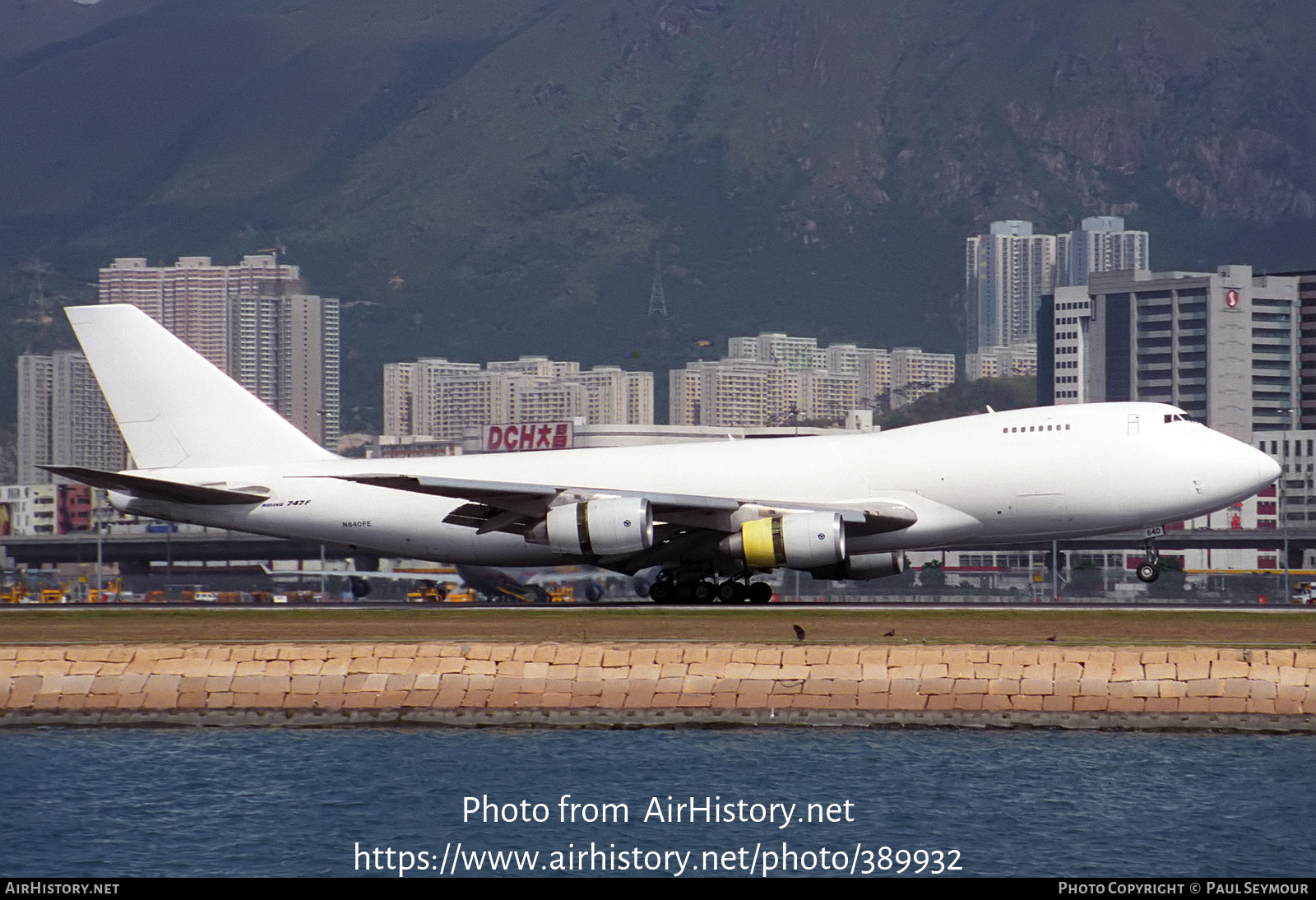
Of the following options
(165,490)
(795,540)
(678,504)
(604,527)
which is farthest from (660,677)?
(165,490)

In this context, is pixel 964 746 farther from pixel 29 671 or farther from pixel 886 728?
pixel 29 671

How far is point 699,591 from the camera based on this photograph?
44656 millimetres

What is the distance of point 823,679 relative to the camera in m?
30.4

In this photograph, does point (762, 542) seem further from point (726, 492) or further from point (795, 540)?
point (726, 492)

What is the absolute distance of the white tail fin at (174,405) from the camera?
160 ft

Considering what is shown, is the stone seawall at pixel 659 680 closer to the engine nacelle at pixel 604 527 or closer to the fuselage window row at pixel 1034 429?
the engine nacelle at pixel 604 527

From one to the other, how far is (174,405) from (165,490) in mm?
3837

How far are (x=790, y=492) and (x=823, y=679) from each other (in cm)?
1404

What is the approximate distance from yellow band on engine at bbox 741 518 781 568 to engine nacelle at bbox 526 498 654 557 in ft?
7.41

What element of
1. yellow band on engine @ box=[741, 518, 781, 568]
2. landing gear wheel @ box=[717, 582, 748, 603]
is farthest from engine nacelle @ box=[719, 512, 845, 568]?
landing gear wheel @ box=[717, 582, 748, 603]

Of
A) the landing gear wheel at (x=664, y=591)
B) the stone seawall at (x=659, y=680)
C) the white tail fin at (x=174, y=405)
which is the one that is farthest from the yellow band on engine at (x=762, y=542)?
the white tail fin at (x=174, y=405)

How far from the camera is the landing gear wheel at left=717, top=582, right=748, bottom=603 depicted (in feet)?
146
